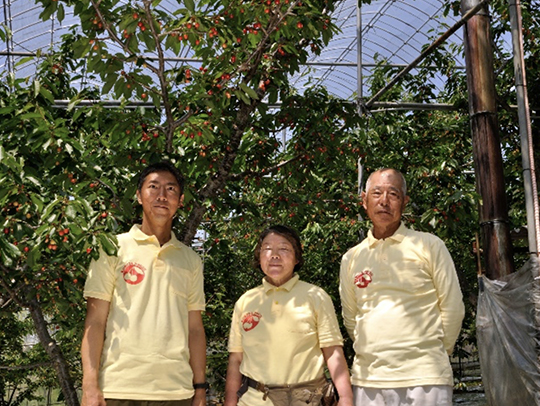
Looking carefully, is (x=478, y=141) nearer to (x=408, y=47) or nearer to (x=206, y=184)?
(x=206, y=184)

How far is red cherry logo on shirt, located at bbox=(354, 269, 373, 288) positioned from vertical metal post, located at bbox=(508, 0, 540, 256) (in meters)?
2.39

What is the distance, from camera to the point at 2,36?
3.80 m

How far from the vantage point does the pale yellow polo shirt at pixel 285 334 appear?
10.1ft

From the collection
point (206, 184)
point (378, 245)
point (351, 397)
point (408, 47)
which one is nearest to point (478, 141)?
point (206, 184)

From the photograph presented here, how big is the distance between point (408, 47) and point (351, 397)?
72.2 ft

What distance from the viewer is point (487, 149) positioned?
5680 mm

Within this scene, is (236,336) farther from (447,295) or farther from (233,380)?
(447,295)

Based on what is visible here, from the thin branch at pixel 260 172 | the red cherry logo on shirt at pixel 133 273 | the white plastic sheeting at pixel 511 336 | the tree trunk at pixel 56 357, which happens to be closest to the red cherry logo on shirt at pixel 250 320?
the red cherry logo on shirt at pixel 133 273

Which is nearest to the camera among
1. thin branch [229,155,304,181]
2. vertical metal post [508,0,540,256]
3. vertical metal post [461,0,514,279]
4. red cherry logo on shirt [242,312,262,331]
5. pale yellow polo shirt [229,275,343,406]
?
pale yellow polo shirt [229,275,343,406]

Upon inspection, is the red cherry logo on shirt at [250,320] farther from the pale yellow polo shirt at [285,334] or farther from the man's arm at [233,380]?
the man's arm at [233,380]

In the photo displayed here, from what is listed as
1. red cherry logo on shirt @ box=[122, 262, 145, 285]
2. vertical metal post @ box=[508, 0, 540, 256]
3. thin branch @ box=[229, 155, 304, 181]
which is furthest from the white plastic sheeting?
red cherry logo on shirt @ box=[122, 262, 145, 285]

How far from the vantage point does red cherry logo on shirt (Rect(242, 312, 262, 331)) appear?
10.5ft

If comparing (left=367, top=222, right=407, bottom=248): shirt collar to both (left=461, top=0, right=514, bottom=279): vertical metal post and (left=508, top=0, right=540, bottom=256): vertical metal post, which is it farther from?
(left=461, top=0, right=514, bottom=279): vertical metal post

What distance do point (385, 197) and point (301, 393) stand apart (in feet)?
3.22
